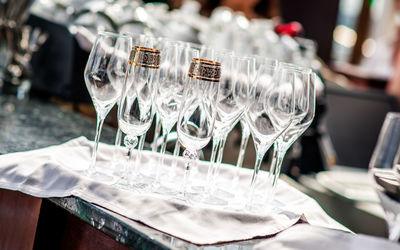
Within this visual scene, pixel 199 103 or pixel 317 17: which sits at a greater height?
pixel 317 17

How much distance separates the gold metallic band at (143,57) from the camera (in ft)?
2.80

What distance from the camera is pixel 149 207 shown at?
2.58ft

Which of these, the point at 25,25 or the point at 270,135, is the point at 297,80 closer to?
the point at 270,135

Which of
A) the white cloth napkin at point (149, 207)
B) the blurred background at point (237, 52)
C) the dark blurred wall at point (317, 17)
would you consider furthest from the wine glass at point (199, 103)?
the dark blurred wall at point (317, 17)

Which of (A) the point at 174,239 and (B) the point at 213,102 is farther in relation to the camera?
(B) the point at 213,102

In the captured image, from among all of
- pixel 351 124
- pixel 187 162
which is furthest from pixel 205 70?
pixel 351 124

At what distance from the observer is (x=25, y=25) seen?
6.07ft

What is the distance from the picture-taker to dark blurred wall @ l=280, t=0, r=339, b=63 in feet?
22.4

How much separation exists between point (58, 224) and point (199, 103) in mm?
341

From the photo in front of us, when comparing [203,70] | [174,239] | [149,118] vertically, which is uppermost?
[203,70]

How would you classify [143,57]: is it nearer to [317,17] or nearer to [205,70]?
[205,70]

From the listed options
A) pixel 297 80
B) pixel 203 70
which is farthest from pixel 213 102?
pixel 297 80

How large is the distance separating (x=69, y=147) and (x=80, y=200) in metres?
0.22

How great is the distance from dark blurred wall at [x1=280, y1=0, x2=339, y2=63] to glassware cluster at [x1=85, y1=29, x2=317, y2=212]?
239 inches
